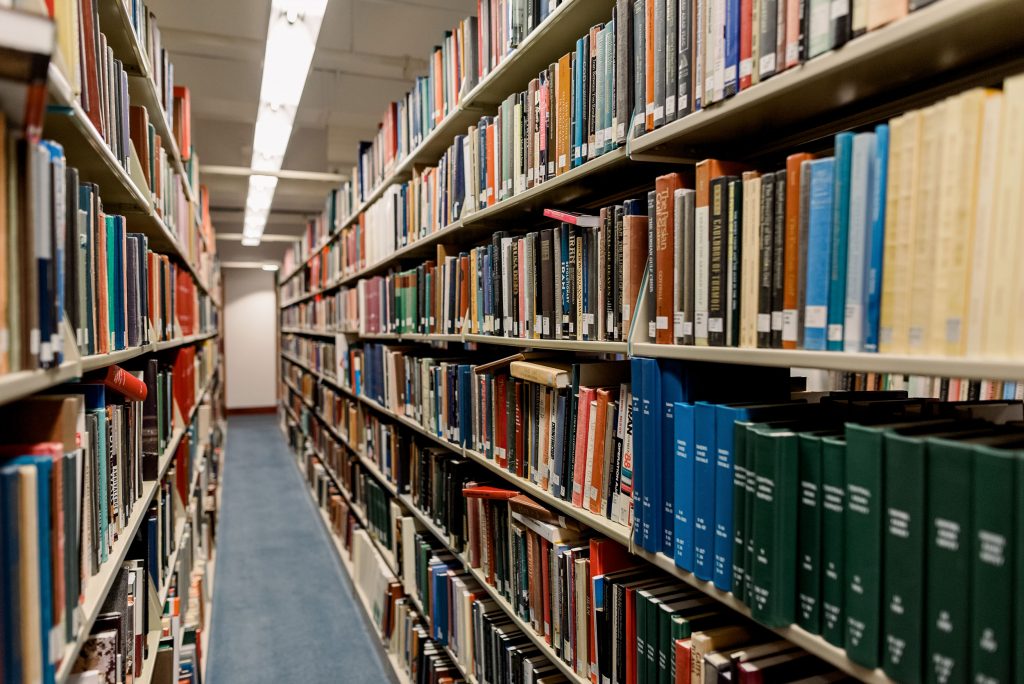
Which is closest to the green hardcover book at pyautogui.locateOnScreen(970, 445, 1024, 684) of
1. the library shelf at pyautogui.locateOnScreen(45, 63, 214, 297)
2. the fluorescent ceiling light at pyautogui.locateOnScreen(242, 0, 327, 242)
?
the library shelf at pyautogui.locateOnScreen(45, 63, 214, 297)

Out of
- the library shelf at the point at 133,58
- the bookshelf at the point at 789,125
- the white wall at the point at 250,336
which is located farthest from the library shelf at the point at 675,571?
the white wall at the point at 250,336

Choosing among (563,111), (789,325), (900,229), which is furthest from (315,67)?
(900,229)

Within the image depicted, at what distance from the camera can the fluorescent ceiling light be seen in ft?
7.33

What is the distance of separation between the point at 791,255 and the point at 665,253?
11.1 inches

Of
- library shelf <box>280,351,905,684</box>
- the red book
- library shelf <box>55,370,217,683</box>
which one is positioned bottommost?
library shelf <box>55,370,217,683</box>

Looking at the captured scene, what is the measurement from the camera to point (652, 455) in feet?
3.85

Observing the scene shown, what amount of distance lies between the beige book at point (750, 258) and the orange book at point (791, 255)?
0.18 feet

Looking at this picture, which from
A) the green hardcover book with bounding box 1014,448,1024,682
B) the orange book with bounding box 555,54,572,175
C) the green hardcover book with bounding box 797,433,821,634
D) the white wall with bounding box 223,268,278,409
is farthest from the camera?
the white wall with bounding box 223,268,278,409

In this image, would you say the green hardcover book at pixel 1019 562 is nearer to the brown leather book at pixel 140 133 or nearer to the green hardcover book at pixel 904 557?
the green hardcover book at pixel 904 557

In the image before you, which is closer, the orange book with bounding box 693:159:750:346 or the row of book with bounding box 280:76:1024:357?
the row of book with bounding box 280:76:1024:357

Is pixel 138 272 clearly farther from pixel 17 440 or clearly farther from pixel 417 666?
pixel 417 666

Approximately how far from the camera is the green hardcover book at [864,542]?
78 centimetres

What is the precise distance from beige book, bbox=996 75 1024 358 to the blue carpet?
2962 millimetres

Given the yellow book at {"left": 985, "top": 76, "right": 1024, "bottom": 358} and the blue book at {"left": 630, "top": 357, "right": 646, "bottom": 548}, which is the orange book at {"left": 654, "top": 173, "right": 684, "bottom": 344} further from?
the yellow book at {"left": 985, "top": 76, "right": 1024, "bottom": 358}
